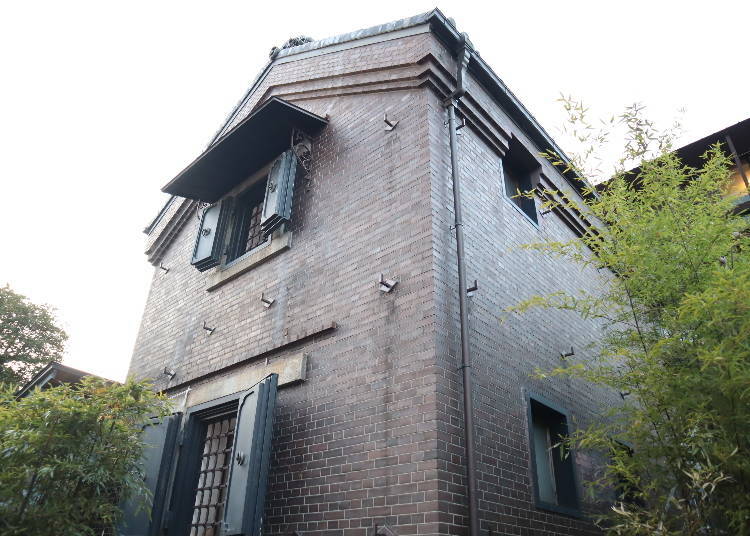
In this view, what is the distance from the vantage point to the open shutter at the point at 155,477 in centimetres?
543

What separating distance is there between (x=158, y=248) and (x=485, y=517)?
300 inches

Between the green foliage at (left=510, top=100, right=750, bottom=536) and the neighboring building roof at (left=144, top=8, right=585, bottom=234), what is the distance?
2.78 metres

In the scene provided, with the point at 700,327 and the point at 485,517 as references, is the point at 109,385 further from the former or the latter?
the point at 700,327

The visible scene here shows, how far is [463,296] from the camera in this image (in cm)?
485

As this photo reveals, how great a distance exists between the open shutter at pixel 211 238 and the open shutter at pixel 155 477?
2149 mm

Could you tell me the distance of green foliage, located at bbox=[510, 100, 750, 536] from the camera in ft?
9.82

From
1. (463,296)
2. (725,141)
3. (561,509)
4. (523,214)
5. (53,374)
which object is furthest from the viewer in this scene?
(725,141)

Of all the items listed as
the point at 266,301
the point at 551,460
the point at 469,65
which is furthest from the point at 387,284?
the point at 469,65

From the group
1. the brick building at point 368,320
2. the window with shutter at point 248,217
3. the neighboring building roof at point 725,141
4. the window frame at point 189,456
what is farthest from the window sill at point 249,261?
the neighboring building roof at point 725,141

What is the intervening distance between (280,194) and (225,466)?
3.13 meters

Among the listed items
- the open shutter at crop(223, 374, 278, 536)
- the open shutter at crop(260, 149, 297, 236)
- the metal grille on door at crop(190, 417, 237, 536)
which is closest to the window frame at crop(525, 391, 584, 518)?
the open shutter at crop(223, 374, 278, 536)

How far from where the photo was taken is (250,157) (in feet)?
24.5

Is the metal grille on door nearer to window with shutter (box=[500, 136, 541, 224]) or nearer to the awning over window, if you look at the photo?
the awning over window

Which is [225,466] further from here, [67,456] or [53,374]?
[53,374]
